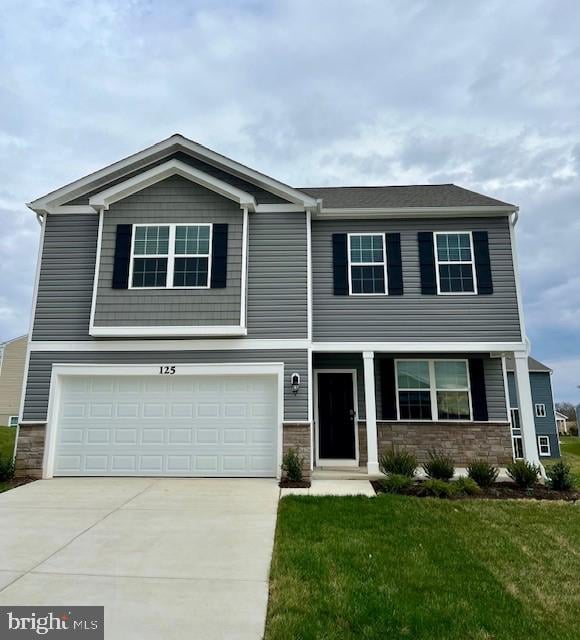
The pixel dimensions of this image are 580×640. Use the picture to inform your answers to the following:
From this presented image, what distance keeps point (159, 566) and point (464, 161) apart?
19.3 meters

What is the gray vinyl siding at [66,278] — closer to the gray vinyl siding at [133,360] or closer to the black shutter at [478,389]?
the gray vinyl siding at [133,360]

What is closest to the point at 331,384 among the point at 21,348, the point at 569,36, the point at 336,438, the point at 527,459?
the point at 336,438

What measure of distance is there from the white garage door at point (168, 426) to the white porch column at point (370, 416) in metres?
2.15

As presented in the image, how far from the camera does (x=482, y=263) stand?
Answer: 10359 millimetres

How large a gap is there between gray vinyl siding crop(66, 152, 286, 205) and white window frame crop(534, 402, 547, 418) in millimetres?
21979

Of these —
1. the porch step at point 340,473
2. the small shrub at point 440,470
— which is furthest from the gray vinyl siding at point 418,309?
the porch step at point 340,473

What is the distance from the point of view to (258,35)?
35.6 ft

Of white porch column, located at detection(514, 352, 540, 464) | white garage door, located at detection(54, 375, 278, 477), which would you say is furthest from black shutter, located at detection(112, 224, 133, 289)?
white porch column, located at detection(514, 352, 540, 464)

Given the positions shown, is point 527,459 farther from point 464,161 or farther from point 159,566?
point 464,161

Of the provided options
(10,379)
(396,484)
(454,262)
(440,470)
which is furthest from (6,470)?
(10,379)

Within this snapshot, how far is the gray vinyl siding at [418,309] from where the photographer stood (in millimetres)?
10117

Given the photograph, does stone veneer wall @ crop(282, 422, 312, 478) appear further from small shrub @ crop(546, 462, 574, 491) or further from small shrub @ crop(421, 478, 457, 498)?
small shrub @ crop(546, 462, 574, 491)

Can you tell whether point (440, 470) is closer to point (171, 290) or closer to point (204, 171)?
point (171, 290)

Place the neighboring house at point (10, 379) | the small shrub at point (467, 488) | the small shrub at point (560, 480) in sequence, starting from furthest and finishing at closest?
the neighboring house at point (10, 379) < the small shrub at point (560, 480) < the small shrub at point (467, 488)
